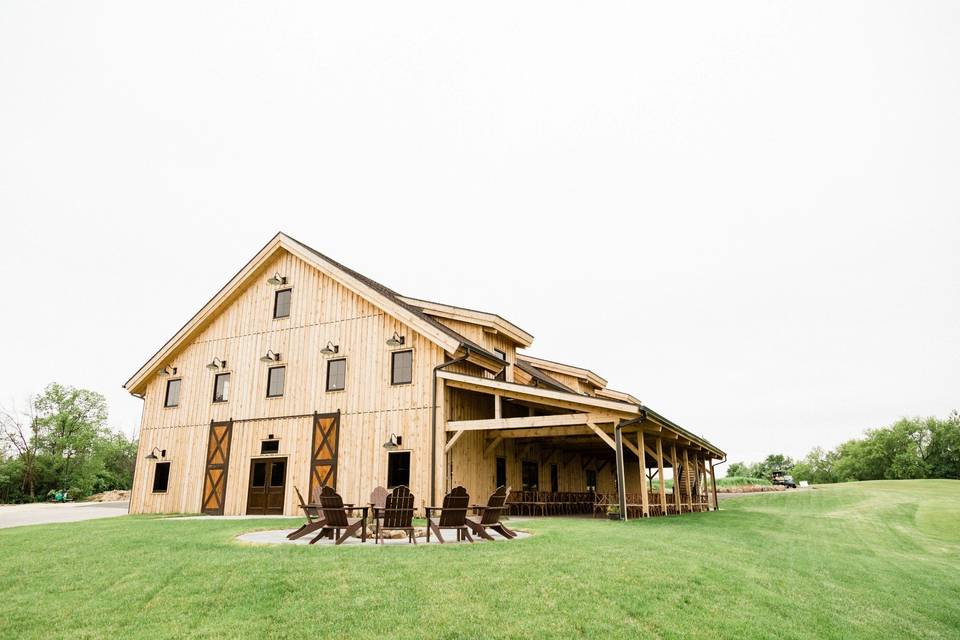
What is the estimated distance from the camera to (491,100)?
32938mm

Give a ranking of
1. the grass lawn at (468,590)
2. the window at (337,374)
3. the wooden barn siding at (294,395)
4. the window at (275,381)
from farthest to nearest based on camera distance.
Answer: the window at (275,381) < the window at (337,374) < the wooden barn siding at (294,395) < the grass lawn at (468,590)

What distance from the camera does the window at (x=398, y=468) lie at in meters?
16.3

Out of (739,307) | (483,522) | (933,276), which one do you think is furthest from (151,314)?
(933,276)

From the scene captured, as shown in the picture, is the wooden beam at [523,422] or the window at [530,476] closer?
the wooden beam at [523,422]

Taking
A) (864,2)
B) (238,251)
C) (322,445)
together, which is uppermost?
(238,251)

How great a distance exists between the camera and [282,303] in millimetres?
19891

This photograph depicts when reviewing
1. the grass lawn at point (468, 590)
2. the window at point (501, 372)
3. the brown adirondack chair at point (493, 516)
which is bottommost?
the grass lawn at point (468, 590)

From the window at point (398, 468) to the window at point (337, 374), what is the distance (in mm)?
2727

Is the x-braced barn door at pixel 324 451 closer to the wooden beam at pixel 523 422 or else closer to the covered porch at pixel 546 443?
the covered porch at pixel 546 443

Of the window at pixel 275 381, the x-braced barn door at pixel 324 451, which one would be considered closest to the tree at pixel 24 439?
the window at pixel 275 381

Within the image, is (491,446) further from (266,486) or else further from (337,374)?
(266,486)

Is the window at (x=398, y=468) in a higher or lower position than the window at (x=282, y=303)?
lower

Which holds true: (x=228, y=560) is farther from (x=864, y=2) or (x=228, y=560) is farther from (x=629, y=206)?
(x=629, y=206)

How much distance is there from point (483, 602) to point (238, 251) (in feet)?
206
